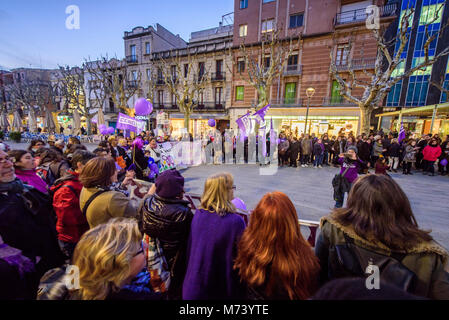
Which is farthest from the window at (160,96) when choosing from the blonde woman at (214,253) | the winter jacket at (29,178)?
the blonde woman at (214,253)

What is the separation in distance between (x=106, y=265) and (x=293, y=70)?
21.9m

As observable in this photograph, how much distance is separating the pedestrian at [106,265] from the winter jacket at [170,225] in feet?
1.90

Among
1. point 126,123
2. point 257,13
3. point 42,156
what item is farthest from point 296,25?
point 42,156

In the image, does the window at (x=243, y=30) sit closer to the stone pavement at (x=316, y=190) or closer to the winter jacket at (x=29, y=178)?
the stone pavement at (x=316, y=190)

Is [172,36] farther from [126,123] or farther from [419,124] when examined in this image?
[419,124]

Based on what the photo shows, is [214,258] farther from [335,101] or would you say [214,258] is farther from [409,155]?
[335,101]

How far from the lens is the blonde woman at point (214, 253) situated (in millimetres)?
1612

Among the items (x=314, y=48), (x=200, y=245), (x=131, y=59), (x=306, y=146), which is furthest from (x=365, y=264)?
(x=131, y=59)

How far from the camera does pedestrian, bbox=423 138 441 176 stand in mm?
7984

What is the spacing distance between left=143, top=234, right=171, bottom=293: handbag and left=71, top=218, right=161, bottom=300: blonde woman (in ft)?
2.30

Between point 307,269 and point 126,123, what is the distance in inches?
339

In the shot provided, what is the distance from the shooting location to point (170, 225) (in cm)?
173

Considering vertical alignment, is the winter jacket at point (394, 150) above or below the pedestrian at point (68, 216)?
above

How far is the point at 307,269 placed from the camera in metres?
1.30
